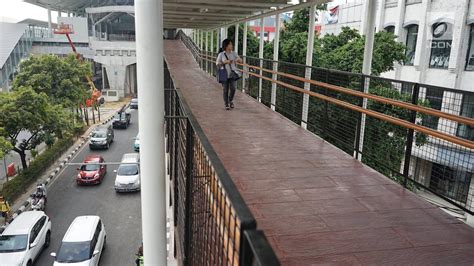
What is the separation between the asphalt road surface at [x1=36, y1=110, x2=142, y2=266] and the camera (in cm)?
1397

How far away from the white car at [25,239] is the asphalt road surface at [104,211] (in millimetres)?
616

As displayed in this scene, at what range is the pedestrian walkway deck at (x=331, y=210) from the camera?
111 inches

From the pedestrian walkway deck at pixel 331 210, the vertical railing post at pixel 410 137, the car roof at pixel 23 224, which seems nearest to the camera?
the pedestrian walkway deck at pixel 331 210

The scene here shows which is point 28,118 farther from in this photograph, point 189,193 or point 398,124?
point 398,124

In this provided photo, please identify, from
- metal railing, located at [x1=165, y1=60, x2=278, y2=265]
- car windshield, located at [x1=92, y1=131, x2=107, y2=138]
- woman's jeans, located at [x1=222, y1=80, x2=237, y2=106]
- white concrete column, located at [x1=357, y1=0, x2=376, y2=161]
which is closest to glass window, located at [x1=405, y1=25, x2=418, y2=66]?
woman's jeans, located at [x1=222, y1=80, x2=237, y2=106]

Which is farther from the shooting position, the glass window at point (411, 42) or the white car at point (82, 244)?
the glass window at point (411, 42)

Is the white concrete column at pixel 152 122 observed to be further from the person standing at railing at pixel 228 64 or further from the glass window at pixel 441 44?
the glass window at pixel 441 44

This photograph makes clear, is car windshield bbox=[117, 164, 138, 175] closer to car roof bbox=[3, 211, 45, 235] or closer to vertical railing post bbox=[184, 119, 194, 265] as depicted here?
car roof bbox=[3, 211, 45, 235]

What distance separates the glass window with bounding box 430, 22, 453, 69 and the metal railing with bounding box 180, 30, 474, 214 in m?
10.9

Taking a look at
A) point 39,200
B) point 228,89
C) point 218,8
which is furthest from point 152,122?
point 39,200

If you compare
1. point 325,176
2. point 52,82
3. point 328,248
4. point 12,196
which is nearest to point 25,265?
point 12,196

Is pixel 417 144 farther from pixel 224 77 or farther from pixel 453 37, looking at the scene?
pixel 453 37

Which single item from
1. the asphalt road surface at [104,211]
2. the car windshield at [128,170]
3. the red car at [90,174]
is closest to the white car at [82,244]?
the asphalt road surface at [104,211]

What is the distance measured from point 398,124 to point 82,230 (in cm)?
1171
